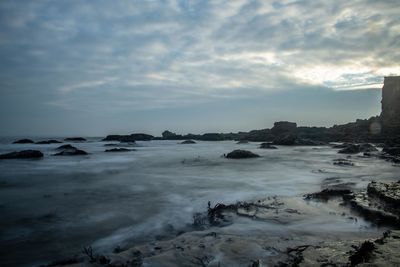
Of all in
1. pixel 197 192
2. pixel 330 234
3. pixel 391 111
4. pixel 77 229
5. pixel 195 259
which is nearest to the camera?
pixel 195 259

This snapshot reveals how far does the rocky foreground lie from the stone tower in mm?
59903

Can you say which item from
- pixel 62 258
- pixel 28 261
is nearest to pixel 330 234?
pixel 62 258

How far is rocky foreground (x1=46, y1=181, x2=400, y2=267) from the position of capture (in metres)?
3.93

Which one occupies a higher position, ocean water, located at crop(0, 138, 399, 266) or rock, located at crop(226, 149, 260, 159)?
rock, located at crop(226, 149, 260, 159)

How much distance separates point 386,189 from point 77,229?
7.73 metres

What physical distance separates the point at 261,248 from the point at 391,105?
246ft

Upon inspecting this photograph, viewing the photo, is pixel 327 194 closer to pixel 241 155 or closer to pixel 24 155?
pixel 241 155

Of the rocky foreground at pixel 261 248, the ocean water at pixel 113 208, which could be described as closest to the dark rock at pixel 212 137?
the ocean water at pixel 113 208

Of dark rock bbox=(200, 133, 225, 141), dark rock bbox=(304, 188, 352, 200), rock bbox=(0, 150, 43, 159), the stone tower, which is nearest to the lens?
dark rock bbox=(304, 188, 352, 200)

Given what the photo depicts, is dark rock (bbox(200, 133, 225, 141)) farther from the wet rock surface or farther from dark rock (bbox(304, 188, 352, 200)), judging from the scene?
the wet rock surface

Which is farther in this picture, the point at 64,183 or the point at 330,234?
the point at 64,183

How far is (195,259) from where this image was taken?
426 centimetres

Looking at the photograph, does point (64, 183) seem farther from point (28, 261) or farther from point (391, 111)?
point (391, 111)

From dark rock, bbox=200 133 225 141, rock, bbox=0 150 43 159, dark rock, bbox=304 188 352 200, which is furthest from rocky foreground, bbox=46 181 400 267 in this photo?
dark rock, bbox=200 133 225 141
